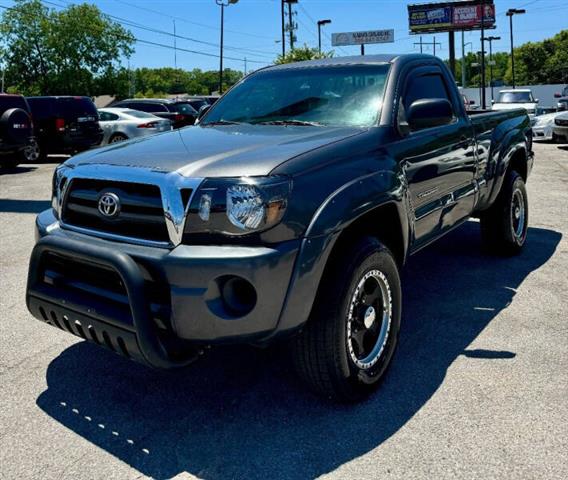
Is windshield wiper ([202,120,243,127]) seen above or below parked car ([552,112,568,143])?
below

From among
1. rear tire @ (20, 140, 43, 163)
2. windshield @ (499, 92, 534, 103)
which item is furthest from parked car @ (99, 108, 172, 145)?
windshield @ (499, 92, 534, 103)

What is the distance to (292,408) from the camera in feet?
10.3

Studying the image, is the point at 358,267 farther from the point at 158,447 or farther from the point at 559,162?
the point at 559,162

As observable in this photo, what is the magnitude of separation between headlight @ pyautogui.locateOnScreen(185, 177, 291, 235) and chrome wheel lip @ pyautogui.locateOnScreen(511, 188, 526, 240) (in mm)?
3923

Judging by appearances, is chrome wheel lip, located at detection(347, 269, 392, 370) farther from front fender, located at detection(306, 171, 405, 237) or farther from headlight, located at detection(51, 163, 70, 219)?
headlight, located at detection(51, 163, 70, 219)

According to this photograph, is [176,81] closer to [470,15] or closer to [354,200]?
[470,15]

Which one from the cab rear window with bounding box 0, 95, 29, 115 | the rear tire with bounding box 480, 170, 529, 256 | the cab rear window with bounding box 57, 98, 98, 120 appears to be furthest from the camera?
the cab rear window with bounding box 57, 98, 98, 120

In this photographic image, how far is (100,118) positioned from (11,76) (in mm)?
61639

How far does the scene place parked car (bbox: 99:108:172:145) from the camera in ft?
55.0

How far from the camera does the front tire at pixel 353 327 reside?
113 inches

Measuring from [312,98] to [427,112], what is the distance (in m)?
0.79

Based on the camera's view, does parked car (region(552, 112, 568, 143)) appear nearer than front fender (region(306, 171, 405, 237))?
No

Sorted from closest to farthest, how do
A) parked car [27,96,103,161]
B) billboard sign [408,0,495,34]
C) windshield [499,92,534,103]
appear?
parked car [27,96,103,161]
windshield [499,92,534,103]
billboard sign [408,0,495,34]

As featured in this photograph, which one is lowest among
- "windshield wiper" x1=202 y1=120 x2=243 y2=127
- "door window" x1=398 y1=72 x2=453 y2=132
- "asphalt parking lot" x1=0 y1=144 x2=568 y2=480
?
"asphalt parking lot" x1=0 y1=144 x2=568 y2=480
